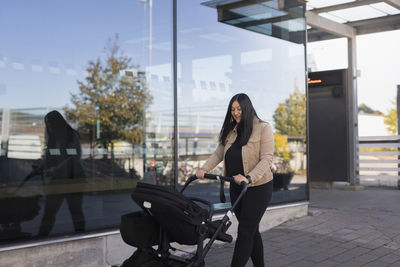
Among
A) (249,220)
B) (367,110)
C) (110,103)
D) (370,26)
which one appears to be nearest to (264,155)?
(249,220)

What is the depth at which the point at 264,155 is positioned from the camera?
13.4 feet

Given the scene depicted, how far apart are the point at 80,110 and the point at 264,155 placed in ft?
24.3

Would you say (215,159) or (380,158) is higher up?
(215,159)

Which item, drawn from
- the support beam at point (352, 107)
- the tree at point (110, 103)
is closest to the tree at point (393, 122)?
the support beam at point (352, 107)

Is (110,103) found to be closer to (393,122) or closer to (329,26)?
(329,26)

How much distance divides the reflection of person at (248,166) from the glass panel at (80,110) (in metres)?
1.71

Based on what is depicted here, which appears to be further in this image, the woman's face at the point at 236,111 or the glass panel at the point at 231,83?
the glass panel at the point at 231,83

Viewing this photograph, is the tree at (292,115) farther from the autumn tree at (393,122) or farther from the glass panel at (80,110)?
the autumn tree at (393,122)

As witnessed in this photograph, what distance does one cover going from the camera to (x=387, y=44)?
11109mm

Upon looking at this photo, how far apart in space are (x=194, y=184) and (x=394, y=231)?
280 centimetres

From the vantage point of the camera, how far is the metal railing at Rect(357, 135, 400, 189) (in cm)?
1140

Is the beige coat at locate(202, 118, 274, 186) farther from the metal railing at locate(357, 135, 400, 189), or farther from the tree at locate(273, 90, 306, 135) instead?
the metal railing at locate(357, 135, 400, 189)

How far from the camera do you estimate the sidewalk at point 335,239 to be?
5.22 meters

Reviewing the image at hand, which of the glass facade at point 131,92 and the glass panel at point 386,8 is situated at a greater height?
the glass panel at point 386,8
